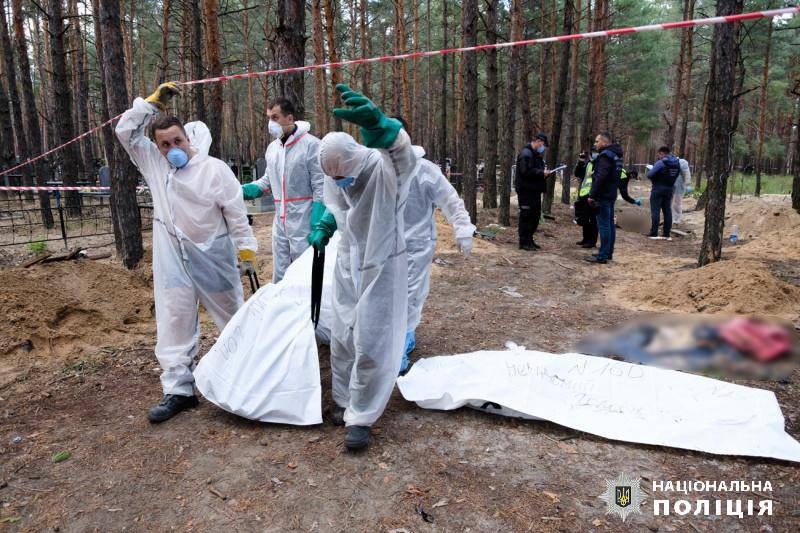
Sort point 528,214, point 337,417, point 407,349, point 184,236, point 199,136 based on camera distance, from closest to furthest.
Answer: point 337,417 < point 184,236 < point 199,136 < point 407,349 < point 528,214

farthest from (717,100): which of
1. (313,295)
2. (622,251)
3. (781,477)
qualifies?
(313,295)

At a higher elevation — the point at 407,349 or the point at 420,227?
the point at 420,227

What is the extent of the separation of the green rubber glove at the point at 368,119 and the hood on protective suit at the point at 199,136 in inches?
54.1

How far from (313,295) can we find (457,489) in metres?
1.36

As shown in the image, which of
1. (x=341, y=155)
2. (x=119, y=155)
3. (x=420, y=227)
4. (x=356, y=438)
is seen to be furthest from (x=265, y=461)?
(x=119, y=155)

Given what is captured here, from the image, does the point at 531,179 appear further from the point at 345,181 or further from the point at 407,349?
the point at 345,181

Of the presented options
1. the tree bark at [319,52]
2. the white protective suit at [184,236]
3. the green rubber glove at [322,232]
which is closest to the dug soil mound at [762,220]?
the green rubber glove at [322,232]

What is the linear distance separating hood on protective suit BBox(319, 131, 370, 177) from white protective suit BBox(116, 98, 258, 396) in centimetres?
102

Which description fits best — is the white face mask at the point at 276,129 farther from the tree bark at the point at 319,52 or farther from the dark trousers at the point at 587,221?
the tree bark at the point at 319,52

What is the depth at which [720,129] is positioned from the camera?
6.40 m

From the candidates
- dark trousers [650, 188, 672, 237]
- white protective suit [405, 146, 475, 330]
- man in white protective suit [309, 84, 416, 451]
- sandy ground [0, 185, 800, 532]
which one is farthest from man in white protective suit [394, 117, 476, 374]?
dark trousers [650, 188, 672, 237]

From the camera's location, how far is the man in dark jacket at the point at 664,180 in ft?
33.2

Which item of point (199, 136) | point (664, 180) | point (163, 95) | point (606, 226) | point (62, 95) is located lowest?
point (606, 226)

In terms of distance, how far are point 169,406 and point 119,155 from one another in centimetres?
385
